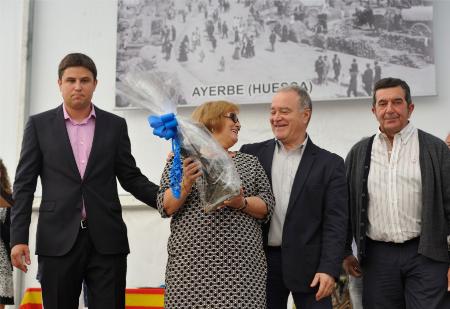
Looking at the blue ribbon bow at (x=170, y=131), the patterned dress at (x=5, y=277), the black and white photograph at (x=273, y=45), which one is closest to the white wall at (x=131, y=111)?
the black and white photograph at (x=273, y=45)

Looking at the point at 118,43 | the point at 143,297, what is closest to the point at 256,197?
the point at 143,297

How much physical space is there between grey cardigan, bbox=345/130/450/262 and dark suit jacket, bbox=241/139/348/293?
0.29 meters

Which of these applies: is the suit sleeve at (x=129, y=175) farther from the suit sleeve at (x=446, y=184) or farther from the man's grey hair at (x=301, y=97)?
the suit sleeve at (x=446, y=184)

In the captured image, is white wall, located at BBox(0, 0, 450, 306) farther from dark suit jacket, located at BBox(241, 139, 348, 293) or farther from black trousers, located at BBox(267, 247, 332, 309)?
black trousers, located at BBox(267, 247, 332, 309)

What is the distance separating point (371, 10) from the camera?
4.46 meters

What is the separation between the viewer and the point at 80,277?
256 centimetres

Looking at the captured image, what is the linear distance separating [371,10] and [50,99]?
277 cm

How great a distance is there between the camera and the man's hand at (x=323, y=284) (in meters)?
2.45

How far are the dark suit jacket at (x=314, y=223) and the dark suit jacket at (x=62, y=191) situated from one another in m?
0.72

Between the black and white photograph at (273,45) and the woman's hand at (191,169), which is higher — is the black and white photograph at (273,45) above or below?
above

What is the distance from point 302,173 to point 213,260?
61cm

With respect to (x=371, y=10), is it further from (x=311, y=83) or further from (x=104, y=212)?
(x=104, y=212)

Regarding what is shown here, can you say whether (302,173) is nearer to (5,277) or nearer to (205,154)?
(205,154)

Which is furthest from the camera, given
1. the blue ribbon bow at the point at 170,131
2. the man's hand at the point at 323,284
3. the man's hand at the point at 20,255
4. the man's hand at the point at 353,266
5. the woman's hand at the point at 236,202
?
the man's hand at the point at 353,266
